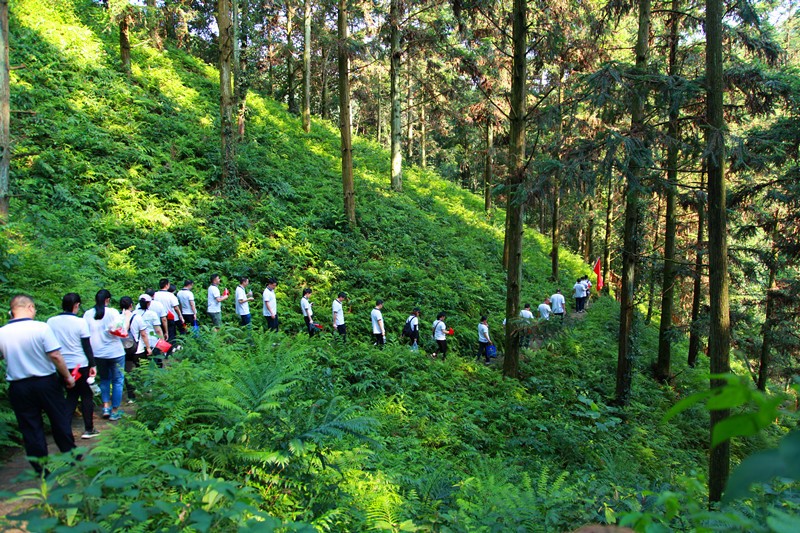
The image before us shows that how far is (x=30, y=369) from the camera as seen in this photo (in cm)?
502

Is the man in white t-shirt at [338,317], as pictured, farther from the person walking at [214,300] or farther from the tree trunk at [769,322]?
the tree trunk at [769,322]

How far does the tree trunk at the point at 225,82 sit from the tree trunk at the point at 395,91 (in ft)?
23.9

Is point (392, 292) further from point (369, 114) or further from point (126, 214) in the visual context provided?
point (369, 114)

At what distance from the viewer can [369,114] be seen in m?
57.0

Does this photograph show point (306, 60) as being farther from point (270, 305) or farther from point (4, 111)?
point (4, 111)

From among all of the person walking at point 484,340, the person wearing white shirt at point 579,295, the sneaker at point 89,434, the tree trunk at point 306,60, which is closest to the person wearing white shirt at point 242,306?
the sneaker at point 89,434

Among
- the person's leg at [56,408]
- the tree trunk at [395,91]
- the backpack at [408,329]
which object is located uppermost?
the tree trunk at [395,91]

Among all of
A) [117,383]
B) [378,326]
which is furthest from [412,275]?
[117,383]

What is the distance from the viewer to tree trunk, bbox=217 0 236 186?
620 inches

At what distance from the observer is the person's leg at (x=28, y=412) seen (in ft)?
16.4

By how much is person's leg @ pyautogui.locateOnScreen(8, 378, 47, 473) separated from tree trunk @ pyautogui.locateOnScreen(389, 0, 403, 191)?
19314mm

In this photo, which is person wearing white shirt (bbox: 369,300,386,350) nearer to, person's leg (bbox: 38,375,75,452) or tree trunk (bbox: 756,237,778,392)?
person's leg (bbox: 38,375,75,452)

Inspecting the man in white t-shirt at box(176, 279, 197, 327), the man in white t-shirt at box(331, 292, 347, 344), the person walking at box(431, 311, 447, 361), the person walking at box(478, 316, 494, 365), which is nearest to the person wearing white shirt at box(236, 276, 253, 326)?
the man in white t-shirt at box(176, 279, 197, 327)

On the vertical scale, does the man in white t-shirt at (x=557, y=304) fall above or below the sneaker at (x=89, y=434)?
above
